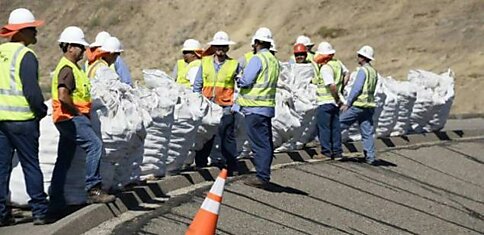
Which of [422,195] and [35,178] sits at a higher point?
[35,178]

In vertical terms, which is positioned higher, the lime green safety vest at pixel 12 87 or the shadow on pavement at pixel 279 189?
the lime green safety vest at pixel 12 87

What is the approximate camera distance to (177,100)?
13.8 meters

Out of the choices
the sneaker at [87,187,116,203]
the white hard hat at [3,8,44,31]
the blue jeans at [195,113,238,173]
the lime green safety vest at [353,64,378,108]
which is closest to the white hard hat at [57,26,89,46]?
the white hard hat at [3,8,44,31]

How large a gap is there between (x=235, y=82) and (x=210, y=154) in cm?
101

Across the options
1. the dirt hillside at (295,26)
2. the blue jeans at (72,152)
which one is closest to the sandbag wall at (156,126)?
the blue jeans at (72,152)

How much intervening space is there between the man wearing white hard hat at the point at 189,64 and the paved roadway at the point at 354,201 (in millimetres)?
1732

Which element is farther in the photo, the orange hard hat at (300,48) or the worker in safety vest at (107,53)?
the orange hard hat at (300,48)

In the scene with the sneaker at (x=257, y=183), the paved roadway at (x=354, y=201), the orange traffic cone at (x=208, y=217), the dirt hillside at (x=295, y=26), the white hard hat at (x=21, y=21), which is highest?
the white hard hat at (x=21, y=21)

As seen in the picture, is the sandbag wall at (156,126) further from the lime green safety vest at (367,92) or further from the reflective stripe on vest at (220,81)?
the lime green safety vest at (367,92)

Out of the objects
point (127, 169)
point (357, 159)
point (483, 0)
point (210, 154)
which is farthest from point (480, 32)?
point (127, 169)

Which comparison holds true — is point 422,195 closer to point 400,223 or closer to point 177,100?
point 400,223

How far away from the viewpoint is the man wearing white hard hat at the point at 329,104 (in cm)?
1725

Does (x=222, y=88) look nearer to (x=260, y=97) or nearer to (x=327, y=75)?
(x=260, y=97)

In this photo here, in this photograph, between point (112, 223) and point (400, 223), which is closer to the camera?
point (112, 223)
